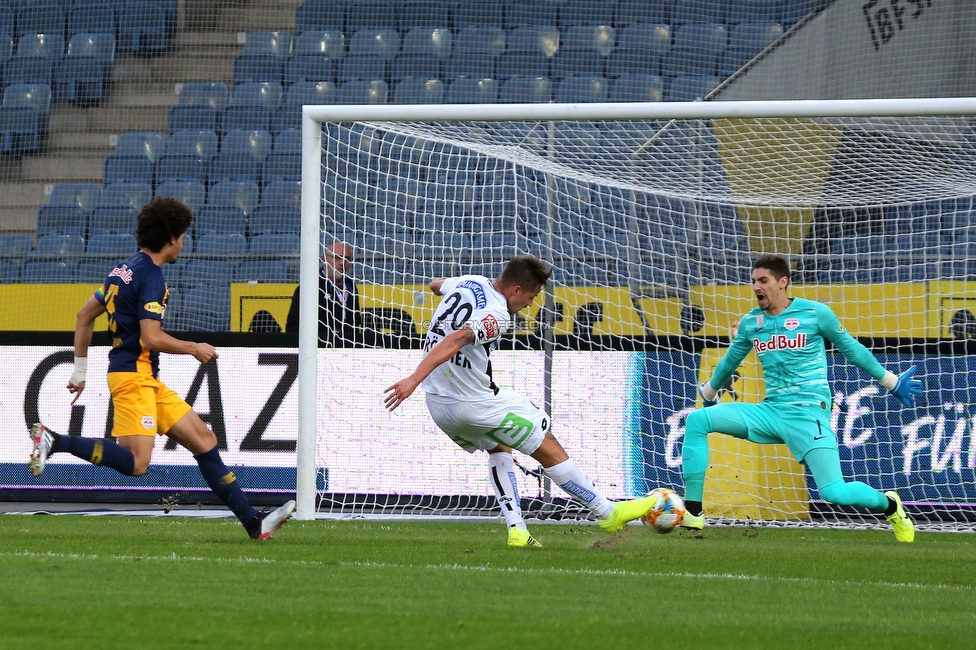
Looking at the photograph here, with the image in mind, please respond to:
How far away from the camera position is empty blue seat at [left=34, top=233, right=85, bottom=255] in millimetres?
13531

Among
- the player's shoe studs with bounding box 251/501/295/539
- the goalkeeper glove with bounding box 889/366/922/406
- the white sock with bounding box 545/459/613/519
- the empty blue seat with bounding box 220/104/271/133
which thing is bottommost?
the player's shoe studs with bounding box 251/501/295/539

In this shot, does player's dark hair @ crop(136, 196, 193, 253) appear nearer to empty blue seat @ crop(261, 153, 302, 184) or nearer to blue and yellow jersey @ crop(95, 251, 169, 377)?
blue and yellow jersey @ crop(95, 251, 169, 377)

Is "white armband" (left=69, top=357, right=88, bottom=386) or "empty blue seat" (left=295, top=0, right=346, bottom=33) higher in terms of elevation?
"empty blue seat" (left=295, top=0, right=346, bottom=33)

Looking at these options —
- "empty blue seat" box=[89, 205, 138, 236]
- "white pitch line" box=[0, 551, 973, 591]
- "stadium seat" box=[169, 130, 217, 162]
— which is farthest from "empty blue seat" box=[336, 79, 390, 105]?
"white pitch line" box=[0, 551, 973, 591]

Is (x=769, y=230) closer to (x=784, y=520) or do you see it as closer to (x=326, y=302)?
(x=784, y=520)

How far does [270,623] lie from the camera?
12.6 ft

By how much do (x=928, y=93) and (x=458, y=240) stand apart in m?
6.35

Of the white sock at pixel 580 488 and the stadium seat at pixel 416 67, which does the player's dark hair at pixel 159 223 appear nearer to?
the white sock at pixel 580 488

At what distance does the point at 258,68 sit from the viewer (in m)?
16.1

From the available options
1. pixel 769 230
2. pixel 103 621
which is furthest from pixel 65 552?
pixel 769 230

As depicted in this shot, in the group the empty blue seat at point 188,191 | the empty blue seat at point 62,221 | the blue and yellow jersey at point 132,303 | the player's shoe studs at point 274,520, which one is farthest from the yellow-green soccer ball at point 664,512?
the empty blue seat at point 62,221

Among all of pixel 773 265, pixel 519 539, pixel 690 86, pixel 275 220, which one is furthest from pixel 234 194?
pixel 519 539

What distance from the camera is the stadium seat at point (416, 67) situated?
1592cm

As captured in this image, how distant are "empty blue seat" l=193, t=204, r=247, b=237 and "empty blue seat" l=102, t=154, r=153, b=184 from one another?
136cm
